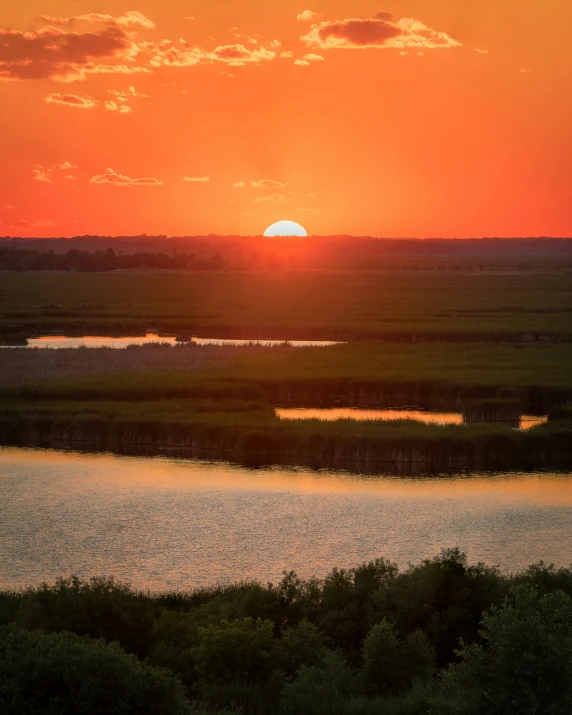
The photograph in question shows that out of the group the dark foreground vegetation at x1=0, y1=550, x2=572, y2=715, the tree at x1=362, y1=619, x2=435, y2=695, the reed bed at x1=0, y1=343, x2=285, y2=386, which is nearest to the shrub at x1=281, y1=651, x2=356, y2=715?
the dark foreground vegetation at x1=0, y1=550, x2=572, y2=715

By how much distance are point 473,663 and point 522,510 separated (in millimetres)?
16422

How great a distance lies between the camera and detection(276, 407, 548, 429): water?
37875 millimetres

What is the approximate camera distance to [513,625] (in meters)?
9.99

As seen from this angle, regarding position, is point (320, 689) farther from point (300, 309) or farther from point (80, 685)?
point (300, 309)

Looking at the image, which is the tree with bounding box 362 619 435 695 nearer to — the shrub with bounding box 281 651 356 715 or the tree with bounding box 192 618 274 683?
the shrub with bounding box 281 651 356 715

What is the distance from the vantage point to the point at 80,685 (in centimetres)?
1105

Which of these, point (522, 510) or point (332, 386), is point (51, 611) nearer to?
point (522, 510)

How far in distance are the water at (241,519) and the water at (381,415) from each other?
7638 millimetres

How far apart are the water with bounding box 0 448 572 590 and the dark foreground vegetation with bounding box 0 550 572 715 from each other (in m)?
2.13

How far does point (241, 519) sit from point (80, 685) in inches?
543

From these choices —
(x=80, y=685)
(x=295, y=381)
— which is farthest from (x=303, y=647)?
(x=295, y=381)

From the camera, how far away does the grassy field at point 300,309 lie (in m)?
69.4

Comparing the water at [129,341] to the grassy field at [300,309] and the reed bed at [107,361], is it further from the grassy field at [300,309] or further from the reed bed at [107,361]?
the reed bed at [107,361]

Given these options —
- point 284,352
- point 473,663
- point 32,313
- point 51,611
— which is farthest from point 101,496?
point 32,313
